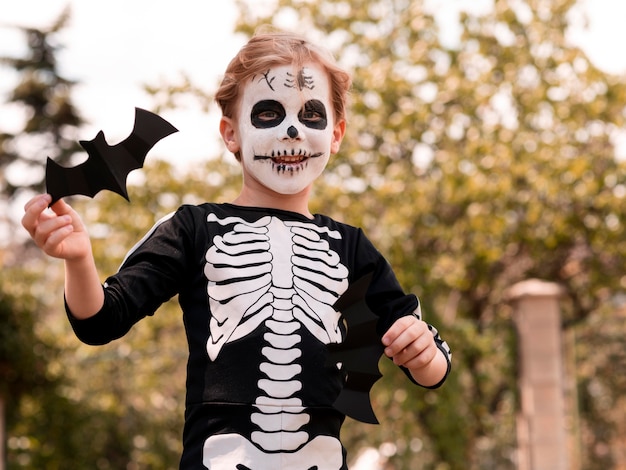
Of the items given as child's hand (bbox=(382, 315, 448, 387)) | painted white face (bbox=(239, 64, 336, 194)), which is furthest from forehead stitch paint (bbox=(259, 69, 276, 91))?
child's hand (bbox=(382, 315, 448, 387))

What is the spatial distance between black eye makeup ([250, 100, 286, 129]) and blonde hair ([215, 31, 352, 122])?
0.09m

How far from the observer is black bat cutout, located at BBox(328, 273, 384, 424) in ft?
7.83

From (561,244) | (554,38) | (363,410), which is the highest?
(554,38)

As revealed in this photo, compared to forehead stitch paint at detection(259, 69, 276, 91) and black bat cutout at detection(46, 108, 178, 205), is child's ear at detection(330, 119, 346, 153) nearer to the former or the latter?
forehead stitch paint at detection(259, 69, 276, 91)

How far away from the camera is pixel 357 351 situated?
2408 mm

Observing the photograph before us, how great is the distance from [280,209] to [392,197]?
23.8 feet

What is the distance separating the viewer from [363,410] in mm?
2373

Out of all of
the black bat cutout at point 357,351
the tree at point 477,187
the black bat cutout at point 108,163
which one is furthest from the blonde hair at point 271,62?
the tree at point 477,187

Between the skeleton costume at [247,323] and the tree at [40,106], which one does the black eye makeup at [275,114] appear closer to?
the skeleton costume at [247,323]

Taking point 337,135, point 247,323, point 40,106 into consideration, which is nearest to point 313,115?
point 337,135

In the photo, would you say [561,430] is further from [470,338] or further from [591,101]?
[591,101]

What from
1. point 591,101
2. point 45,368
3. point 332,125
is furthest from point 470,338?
point 332,125

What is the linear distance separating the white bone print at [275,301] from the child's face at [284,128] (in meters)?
0.12

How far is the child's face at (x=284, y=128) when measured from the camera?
2.62 meters
